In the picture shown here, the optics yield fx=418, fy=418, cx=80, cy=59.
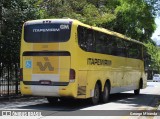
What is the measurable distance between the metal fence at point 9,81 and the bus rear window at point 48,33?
5.80m

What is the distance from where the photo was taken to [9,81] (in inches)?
904

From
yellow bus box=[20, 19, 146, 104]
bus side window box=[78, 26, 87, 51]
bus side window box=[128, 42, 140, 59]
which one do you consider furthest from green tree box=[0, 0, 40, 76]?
bus side window box=[128, 42, 140, 59]

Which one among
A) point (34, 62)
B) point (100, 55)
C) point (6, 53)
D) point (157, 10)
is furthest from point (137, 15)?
point (34, 62)

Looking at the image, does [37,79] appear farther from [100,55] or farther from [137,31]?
[137,31]

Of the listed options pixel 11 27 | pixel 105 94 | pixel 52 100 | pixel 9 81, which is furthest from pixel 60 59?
pixel 9 81

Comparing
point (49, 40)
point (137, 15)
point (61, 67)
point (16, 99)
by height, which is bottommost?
point (16, 99)

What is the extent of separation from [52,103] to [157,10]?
8707 millimetres

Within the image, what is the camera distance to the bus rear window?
55.1 feet

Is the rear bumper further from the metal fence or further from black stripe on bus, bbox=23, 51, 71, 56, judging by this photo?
the metal fence

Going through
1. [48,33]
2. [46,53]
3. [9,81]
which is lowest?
[9,81]

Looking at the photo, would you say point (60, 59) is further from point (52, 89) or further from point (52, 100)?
point (52, 100)

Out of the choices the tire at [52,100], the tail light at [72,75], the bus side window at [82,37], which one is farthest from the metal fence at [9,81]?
the tail light at [72,75]

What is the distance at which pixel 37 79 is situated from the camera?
16922 millimetres

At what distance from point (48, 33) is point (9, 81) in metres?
6.89
